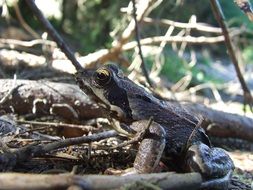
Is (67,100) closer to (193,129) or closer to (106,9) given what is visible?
(193,129)

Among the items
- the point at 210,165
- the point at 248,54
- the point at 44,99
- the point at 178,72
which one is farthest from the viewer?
the point at 248,54

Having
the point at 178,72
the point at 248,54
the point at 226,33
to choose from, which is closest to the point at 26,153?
the point at 226,33

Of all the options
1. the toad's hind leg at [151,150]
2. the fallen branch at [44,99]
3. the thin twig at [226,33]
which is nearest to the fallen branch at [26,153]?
the toad's hind leg at [151,150]

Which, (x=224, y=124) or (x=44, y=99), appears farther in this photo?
(x=224, y=124)

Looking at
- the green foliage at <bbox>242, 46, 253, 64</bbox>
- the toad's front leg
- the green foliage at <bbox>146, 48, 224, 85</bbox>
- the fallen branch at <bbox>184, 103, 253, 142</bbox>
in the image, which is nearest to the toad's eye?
the toad's front leg

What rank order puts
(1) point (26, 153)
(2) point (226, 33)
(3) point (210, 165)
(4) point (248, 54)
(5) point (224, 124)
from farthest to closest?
(4) point (248, 54) < (5) point (224, 124) < (2) point (226, 33) < (3) point (210, 165) < (1) point (26, 153)

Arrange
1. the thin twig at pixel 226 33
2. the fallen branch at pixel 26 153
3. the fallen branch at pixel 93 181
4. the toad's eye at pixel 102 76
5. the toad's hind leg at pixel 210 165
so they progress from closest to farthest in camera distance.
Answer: the fallen branch at pixel 93 181 < the fallen branch at pixel 26 153 < the toad's hind leg at pixel 210 165 < the toad's eye at pixel 102 76 < the thin twig at pixel 226 33

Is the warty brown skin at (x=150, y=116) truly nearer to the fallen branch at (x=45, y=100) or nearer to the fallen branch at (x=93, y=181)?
the fallen branch at (x=93, y=181)

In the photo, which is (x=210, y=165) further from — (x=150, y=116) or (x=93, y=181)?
(x=93, y=181)
